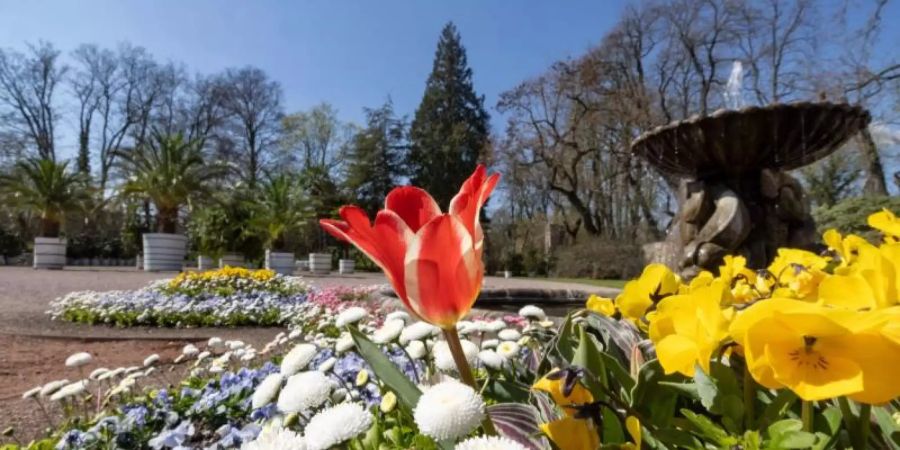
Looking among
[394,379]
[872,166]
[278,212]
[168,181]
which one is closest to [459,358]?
[394,379]

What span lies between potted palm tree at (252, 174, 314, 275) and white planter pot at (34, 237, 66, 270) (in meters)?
5.94

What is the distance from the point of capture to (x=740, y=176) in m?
7.73

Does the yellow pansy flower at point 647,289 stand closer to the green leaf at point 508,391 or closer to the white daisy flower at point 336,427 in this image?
the green leaf at point 508,391

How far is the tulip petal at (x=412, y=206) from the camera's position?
2.19ft

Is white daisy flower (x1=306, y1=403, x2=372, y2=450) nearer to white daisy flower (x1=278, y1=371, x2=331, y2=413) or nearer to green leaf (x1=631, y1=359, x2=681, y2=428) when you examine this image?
white daisy flower (x1=278, y1=371, x2=331, y2=413)

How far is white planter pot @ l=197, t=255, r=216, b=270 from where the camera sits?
18902mm

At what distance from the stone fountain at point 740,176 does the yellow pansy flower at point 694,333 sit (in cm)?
672

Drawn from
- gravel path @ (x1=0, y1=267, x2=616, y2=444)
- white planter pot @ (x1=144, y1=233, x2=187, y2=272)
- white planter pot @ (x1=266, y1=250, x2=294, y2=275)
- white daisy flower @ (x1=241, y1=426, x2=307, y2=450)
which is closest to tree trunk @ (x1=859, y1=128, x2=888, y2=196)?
gravel path @ (x1=0, y1=267, x2=616, y2=444)

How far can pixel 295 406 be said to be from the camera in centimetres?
78

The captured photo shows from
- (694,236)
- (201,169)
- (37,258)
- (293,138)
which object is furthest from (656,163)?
(293,138)

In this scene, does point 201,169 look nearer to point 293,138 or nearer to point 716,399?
point 293,138

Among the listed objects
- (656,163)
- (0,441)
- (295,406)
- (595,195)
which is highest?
(595,195)

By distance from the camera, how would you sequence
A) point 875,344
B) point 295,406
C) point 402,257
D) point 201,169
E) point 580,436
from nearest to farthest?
point 875,344, point 580,436, point 402,257, point 295,406, point 201,169

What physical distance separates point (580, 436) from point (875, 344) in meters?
0.24
